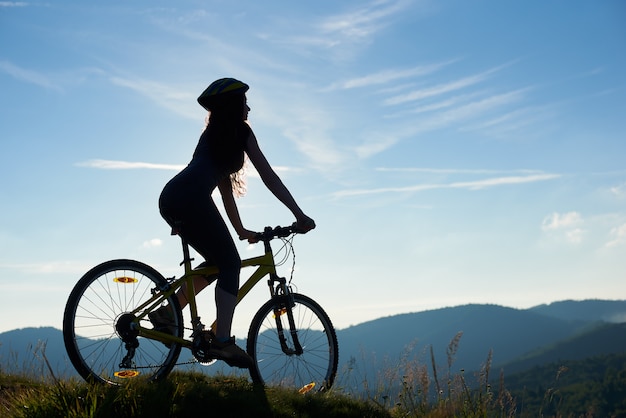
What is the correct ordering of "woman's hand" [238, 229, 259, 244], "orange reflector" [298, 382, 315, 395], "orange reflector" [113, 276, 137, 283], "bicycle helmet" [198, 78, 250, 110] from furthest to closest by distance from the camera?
"woman's hand" [238, 229, 259, 244]
"orange reflector" [298, 382, 315, 395]
"bicycle helmet" [198, 78, 250, 110]
"orange reflector" [113, 276, 137, 283]

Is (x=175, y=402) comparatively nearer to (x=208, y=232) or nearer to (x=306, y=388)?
(x=208, y=232)

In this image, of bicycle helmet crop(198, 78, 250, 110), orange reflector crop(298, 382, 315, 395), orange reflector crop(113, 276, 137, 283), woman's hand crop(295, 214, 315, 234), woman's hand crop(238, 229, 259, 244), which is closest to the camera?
orange reflector crop(113, 276, 137, 283)

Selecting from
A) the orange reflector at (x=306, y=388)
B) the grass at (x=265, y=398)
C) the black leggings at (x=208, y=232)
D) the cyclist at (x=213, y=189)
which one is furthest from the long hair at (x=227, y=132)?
the orange reflector at (x=306, y=388)

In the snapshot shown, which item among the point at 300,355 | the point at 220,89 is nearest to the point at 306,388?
the point at 300,355

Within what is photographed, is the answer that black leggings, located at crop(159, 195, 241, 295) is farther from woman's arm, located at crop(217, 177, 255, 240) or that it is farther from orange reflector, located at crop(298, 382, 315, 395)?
orange reflector, located at crop(298, 382, 315, 395)

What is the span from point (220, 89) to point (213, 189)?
89 centimetres

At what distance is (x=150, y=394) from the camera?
4785 mm

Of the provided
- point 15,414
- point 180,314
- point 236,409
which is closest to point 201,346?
point 180,314

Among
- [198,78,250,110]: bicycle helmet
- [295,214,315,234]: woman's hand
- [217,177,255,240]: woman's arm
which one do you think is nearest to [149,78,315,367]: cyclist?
[198,78,250,110]: bicycle helmet

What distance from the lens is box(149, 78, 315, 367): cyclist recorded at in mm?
5293

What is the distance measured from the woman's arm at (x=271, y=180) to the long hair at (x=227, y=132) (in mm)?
86

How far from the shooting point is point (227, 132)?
215 inches

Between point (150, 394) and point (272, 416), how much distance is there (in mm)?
1019

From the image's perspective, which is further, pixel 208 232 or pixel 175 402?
pixel 208 232
